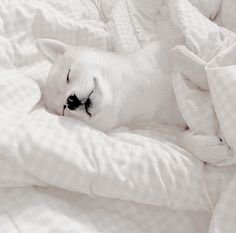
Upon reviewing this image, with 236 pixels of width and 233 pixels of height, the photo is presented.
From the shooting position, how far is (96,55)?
3.61 feet

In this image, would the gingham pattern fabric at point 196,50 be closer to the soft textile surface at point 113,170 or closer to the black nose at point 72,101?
the soft textile surface at point 113,170

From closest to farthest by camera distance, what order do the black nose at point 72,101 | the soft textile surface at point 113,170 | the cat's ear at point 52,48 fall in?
the soft textile surface at point 113,170 < the black nose at point 72,101 < the cat's ear at point 52,48

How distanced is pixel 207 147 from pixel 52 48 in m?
0.51

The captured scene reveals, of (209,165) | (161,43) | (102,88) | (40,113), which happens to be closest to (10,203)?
A: (40,113)

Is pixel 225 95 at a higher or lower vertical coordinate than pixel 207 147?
higher

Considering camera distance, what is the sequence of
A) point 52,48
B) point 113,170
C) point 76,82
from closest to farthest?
point 113,170, point 76,82, point 52,48

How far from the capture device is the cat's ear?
113 centimetres

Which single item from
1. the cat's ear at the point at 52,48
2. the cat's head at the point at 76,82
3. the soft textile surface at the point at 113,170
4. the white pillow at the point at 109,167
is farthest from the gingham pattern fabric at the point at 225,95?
the cat's ear at the point at 52,48

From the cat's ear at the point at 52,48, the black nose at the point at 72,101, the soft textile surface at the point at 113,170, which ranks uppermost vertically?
the cat's ear at the point at 52,48

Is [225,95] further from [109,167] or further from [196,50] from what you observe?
[109,167]

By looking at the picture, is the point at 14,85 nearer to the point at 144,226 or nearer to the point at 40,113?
the point at 40,113

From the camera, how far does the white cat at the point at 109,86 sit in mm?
1021

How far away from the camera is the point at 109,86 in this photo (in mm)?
1056

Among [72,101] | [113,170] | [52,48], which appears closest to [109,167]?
[113,170]
